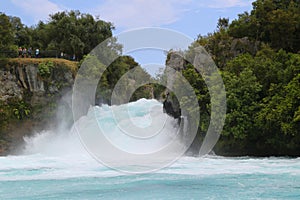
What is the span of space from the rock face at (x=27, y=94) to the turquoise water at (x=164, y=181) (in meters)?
6.16

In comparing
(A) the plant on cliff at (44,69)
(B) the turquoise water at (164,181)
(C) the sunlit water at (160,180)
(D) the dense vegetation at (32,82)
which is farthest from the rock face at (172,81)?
(A) the plant on cliff at (44,69)

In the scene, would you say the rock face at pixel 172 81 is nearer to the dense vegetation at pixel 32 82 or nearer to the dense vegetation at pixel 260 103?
the dense vegetation at pixel 260 103

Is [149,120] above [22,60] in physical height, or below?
below

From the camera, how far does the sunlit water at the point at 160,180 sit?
13.1 m

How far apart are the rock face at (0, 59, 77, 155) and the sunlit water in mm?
4322

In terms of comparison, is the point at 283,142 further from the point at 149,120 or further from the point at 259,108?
the point at 149,120

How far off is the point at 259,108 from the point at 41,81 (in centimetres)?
1206

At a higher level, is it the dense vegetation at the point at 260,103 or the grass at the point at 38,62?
the grass at the point at 38,62

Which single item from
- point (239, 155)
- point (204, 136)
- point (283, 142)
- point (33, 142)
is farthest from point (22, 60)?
point (283, 142)

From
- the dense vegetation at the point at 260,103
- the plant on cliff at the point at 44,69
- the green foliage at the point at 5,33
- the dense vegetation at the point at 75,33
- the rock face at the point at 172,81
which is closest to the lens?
the dense vegetation at the point at 260,103

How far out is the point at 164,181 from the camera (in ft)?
49.8

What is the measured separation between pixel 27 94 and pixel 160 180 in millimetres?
13556

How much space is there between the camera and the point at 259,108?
71.6ft

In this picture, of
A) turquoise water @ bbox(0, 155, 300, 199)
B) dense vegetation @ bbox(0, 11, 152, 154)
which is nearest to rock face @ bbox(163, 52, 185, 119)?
dense vegetation @ bbox(0, 11, 152, 154)
